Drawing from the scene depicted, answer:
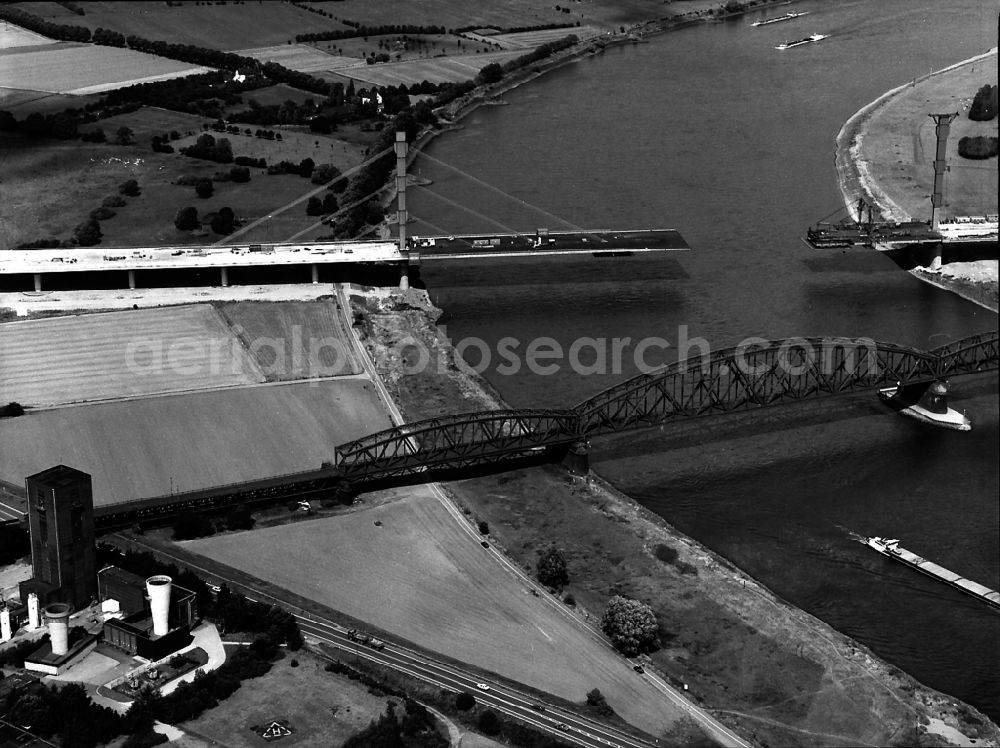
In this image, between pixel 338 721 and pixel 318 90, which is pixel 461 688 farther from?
pixel 318 90

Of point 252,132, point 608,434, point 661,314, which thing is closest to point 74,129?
point 252,132

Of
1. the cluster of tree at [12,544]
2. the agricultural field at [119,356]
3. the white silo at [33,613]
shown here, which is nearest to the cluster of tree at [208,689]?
the white silo at [33,613]

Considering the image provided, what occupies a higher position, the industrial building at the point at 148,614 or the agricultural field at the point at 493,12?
the agricultural field at the point at 493,12

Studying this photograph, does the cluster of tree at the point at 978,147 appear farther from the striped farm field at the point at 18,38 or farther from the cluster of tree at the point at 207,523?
the striped farm field at the point at 18,38

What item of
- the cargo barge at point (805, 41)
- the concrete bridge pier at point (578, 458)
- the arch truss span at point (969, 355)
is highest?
the cargo barge at point (805, 41)

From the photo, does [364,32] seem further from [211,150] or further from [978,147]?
[978,147]

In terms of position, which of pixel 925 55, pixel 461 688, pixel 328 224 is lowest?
pixel 461 688
